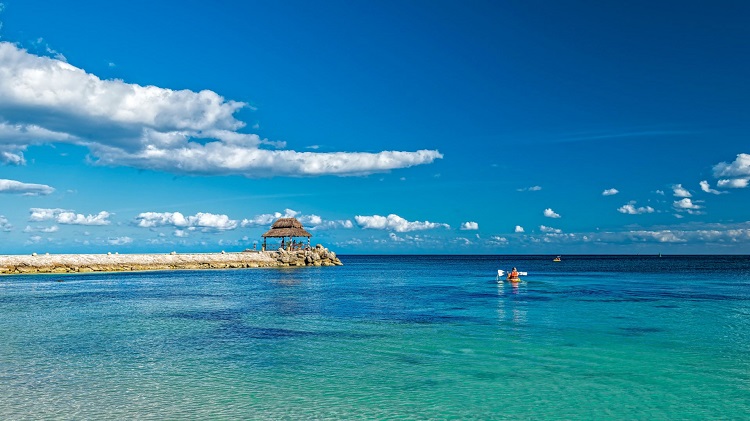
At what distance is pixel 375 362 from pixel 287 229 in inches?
3188

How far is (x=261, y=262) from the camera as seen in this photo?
3794 inches

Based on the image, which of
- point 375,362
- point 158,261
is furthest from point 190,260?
point 375,362

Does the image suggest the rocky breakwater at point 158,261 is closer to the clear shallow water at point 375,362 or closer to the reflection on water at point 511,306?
the clear shallow water at point 375,362

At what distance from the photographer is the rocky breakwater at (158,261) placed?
7175cm

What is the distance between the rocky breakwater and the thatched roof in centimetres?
393

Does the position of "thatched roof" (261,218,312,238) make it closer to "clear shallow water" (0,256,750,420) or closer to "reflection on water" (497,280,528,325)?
"reflection on water" (497,280,528,325)

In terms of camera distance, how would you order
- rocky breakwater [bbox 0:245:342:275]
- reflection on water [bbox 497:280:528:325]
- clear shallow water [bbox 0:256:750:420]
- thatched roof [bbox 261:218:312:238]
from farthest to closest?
1. thatched roof [bbox 261:218:312:238]
2. rocky breakwater [bbox 0:245:342:275]
3. reflection on water [bbox 497:280:528:325]
4. clear shallow water [bbox 0:256:750:420]

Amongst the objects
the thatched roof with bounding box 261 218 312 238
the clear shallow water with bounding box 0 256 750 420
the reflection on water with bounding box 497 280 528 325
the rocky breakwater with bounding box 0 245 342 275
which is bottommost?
the clear shallow water with bounding box 0 256 750 420

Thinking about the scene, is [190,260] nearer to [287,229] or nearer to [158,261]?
[158,261]

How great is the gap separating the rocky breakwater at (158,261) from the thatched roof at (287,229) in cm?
393

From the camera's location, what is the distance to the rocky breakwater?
235 ft

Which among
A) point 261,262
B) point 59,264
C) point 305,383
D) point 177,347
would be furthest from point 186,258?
point 305,383

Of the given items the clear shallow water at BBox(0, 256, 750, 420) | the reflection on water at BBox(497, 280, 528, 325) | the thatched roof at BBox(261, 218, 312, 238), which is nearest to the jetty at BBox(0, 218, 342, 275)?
the thatched roof at BBox(261, 218, 312, 238)

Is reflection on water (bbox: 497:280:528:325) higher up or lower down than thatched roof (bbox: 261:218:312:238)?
lower down
